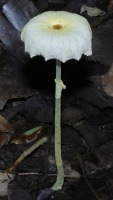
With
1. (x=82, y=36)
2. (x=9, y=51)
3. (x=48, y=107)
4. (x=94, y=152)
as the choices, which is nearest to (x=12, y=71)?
(x=9, y=51)

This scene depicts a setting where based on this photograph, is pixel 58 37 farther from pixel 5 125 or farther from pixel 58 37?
pixel 5 125

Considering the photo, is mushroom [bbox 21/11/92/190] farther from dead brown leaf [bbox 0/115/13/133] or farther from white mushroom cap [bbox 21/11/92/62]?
dead brown leaf [bbox 0/115/13/133]

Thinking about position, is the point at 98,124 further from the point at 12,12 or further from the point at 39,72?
the point at 12,12

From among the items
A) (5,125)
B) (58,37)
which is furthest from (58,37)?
(5,125)

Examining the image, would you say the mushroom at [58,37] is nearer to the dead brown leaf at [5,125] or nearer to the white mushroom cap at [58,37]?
the white mushroom cap at [58,37]

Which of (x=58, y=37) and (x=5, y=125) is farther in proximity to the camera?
(x=5, y=125)

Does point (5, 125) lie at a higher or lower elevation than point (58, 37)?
lower

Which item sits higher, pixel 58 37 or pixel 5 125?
pixel 58 37

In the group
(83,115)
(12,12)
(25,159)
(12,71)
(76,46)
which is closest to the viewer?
(76,46)
